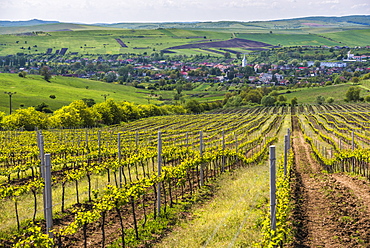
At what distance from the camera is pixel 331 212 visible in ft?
50.1

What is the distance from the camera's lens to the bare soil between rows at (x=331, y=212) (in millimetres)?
12562

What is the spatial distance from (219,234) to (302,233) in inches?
110

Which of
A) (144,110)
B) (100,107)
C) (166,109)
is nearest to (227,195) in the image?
(100,107)

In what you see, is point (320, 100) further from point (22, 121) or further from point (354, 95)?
point (22, 121)

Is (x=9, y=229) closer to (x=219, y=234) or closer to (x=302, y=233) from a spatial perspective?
(x=219, y=234)

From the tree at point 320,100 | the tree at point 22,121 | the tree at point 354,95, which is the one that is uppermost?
the tree at point 22,121

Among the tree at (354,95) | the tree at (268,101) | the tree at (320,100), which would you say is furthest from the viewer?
the tree at (268,101)

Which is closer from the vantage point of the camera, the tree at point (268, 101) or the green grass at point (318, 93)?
the green grass at point (318, 93)

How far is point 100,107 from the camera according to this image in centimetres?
10162

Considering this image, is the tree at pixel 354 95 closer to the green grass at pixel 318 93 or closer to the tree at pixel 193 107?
the green grass at pixel 318 93

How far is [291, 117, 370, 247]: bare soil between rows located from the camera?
41.2ft

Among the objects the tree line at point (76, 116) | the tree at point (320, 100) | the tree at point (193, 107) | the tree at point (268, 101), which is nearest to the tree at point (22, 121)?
the tree line at point (76, 116)

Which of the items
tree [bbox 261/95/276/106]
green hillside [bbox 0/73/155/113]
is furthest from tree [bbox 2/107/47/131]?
tree [bbox 261/95/276/106]

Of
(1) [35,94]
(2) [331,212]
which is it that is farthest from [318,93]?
(2) [331,212]
